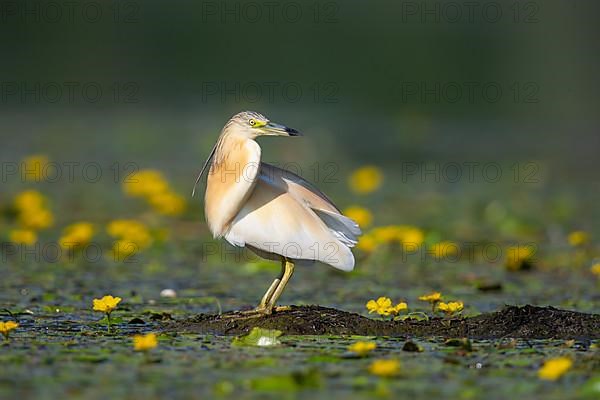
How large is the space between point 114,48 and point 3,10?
4.19 metres

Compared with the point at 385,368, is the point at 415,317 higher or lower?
higher

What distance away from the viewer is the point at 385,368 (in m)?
5.59

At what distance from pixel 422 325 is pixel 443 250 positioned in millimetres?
3918

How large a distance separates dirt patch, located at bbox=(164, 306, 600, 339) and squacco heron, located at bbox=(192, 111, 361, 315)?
240mm

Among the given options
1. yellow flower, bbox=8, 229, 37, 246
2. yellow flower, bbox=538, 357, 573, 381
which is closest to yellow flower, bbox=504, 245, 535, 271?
yellow flower, bbox=8, 229, 37, 246

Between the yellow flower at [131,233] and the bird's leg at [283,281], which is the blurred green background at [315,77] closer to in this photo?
the yellow flower at [131,233]

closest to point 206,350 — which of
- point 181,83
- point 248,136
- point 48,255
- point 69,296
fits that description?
point 248,136

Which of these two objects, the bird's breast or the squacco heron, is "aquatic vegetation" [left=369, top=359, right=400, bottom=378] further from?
the bird's breast

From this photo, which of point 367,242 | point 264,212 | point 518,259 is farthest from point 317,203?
point 518,259

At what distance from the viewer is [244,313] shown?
7312 millimetres

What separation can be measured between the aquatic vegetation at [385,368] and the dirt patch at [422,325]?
51.5 inches

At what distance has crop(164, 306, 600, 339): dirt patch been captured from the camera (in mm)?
7047

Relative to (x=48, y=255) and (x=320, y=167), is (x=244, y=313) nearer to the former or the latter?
(x=48, y=255)

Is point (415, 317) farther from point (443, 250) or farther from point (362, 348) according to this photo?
point (443, 250)
